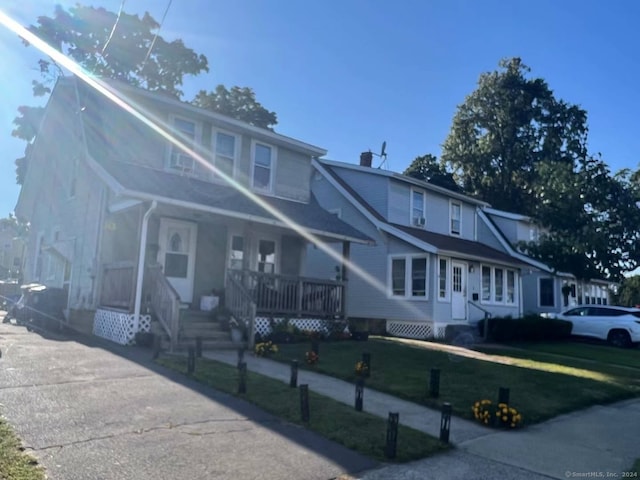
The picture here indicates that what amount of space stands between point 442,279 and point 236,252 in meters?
8.55

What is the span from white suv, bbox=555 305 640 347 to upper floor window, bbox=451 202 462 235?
20.3 feet

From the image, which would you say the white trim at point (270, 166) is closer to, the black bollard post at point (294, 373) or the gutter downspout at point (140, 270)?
the gutter downspout at point (140, 270)

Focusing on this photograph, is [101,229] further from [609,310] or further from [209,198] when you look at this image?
[609,310]

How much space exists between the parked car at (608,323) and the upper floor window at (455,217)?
20.3 feet

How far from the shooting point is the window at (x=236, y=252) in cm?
1603

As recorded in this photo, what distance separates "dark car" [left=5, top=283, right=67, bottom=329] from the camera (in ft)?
47.5

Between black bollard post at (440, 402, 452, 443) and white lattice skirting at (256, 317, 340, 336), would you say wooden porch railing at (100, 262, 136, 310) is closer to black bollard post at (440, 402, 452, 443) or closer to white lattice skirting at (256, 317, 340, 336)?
white lattice skirting at (256, 317, 340, 336)

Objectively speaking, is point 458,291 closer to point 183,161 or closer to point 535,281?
point 535,281

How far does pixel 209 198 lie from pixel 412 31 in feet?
23.9

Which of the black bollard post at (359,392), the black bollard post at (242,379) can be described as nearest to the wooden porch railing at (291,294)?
the black bollard post at (242,379)

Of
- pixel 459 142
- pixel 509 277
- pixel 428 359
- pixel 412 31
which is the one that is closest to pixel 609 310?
pixel 509 277

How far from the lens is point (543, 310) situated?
2897 centimetres

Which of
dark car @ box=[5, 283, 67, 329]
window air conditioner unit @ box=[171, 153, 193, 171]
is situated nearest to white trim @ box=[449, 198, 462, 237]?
window air conditioner unit @ box=[171, 153, 193, 171]

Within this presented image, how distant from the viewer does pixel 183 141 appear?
50.5 ft
